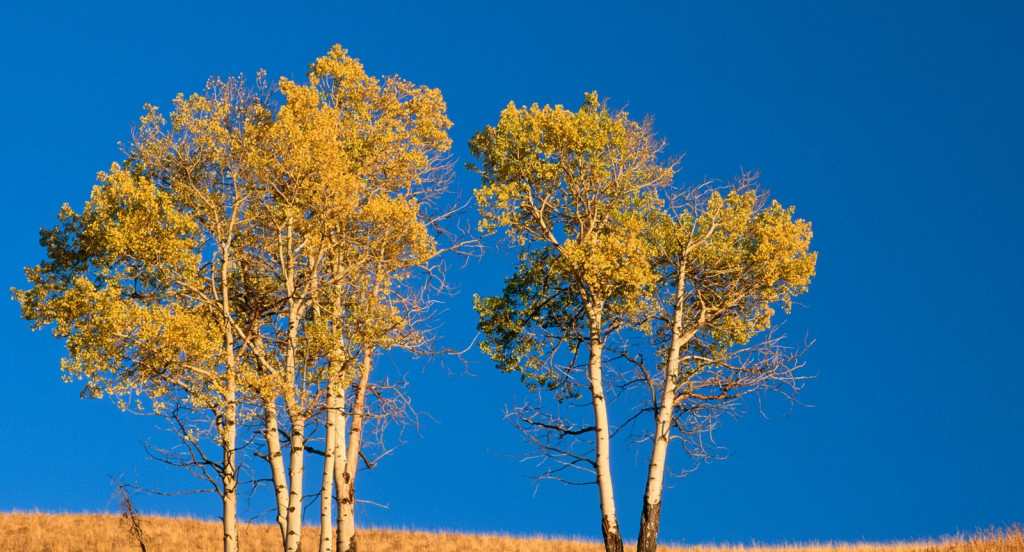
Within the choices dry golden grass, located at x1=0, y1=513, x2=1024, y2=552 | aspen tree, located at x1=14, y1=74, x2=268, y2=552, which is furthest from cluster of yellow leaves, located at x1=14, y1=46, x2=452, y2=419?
dry golden grass, located at x1=0, y1=513, x2=1024, y2=552

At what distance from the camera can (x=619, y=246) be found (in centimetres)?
2373

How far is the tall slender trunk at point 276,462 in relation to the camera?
2223 cm

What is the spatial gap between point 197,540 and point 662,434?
2001cm

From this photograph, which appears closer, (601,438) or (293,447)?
(293,447)

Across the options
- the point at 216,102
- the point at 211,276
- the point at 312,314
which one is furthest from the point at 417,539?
the point at 216,102

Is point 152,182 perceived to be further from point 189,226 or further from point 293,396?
point 293,396

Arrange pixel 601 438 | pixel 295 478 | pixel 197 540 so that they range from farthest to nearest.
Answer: pixel 197 540 < pixel 601 438 < pixel 295 478

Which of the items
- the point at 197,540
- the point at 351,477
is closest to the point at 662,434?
the point at 351,477

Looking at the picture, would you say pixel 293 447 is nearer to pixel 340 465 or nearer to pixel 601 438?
pixel 340 465

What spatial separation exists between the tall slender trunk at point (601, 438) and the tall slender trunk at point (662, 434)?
761 millimetres

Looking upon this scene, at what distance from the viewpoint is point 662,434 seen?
24578 mm

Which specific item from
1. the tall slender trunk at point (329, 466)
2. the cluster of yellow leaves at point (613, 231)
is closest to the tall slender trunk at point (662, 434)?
the cluster of yellow leaves at point (613, 231)

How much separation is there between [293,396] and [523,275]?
23.9ft

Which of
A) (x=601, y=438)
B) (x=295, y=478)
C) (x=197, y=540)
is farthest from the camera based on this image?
(x=197, y=540)
